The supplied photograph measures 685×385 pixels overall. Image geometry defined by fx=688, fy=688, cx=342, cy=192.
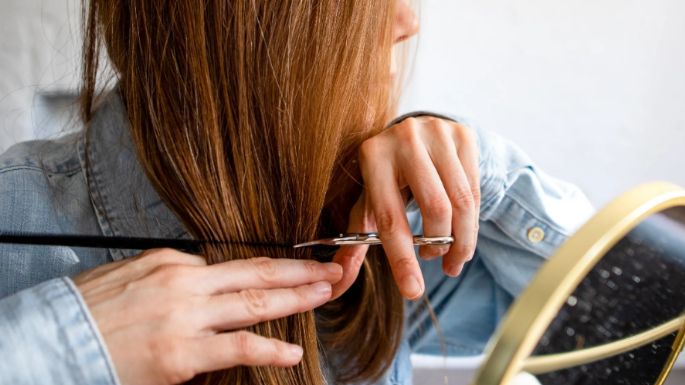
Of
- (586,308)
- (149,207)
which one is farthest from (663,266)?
(149,207)

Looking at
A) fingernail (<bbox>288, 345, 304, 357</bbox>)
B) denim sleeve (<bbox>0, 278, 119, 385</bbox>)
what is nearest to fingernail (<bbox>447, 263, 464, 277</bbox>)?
fingernail (<bbox>288, 345, 304, 357</bbox>)

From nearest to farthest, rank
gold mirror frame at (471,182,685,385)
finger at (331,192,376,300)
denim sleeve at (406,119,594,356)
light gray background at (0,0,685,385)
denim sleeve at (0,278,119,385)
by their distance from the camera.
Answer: gold mirror frame at (471,182,685,385)
denim sleeve at (0,278,119,385)
finger at (331,192,376,300)
denim sleeve at (406,119,594,356)
light gray background at (0,0,685,385)

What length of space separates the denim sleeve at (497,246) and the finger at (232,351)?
0.20 meters

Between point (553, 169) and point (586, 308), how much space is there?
2.79 feet

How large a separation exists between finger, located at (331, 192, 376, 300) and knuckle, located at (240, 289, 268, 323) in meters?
0.08

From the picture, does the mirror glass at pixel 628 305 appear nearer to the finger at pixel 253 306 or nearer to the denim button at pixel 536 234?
the finger at pixel 253 306

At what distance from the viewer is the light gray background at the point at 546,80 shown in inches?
35.9

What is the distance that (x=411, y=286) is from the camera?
43 centimetres

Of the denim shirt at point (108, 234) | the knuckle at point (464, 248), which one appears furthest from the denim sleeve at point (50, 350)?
the knuckle at point (464, 248)

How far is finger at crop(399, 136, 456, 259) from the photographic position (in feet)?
1.47

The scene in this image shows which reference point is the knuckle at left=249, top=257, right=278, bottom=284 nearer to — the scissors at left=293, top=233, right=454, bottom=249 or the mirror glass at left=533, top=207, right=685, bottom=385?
Result: the scissors at left=293, top=233, right=454, bottom=249

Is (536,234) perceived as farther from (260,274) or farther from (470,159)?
(260,274)

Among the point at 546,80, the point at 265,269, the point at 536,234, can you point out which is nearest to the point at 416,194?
the point at 265,269

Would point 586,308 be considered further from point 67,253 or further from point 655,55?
point 655,55
